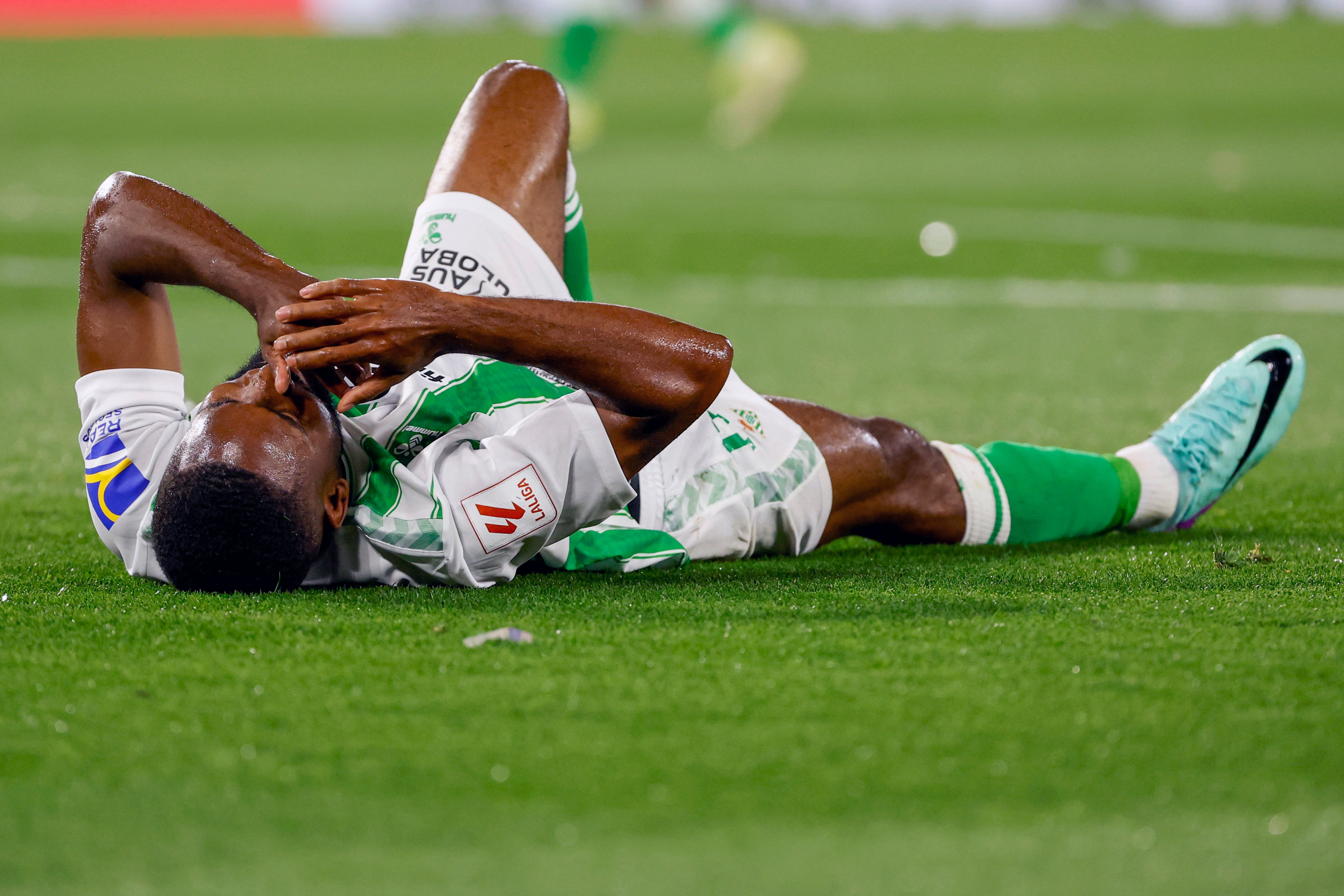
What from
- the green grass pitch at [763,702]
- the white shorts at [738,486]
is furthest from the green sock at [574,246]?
the green grass pitch at [763,702]

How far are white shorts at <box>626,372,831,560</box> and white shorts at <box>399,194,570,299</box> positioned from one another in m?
0.45

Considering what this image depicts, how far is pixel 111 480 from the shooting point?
8.34 feet

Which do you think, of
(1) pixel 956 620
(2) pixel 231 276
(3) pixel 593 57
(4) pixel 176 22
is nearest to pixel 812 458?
(1) pixel 956 620

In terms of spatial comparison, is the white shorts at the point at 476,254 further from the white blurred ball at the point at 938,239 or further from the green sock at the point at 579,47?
the green sock at the point at 579,47

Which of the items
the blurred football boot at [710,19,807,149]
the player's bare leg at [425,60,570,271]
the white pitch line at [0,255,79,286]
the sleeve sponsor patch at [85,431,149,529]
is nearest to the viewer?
the sleeve sponsor patch at [85,431,149,529]

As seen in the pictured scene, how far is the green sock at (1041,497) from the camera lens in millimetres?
2943

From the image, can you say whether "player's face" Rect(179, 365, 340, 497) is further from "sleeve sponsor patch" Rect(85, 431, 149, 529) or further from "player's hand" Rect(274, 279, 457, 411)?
"sleeve sponsor patch" Rect(85, 431, 149, 529)

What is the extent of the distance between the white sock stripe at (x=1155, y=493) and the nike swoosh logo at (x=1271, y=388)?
0.53ft

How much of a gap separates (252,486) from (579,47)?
915 centimetres

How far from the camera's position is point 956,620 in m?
2.37

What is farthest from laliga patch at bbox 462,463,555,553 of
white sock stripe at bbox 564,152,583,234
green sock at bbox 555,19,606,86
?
green sock at bbox 555,19,606,86

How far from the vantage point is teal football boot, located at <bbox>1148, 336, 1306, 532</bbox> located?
9.95 ft

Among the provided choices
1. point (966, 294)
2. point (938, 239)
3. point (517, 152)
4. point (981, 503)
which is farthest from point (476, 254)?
point (938, 239)

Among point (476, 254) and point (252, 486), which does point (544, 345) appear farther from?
A: point (476, 254)
